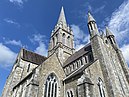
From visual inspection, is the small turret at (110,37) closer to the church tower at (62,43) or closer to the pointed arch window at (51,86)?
the church tower at (62,43)

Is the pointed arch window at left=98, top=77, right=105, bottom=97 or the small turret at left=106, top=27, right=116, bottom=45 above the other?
the small turret at left=106, top=27, right=116, bottom=45

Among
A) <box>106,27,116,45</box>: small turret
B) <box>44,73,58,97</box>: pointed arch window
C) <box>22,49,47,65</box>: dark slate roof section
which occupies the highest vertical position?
<box>106,27,116,45</box>: small turret

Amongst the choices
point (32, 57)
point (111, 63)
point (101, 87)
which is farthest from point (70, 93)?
point (32, 57)

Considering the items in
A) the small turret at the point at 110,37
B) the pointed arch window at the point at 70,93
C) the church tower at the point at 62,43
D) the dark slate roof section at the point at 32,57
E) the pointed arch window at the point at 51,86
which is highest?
the church tower at the point at 62,43

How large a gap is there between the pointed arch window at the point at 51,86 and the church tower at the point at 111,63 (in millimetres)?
6708

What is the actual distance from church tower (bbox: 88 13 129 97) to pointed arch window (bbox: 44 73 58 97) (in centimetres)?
671

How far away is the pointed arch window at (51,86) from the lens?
1656cm

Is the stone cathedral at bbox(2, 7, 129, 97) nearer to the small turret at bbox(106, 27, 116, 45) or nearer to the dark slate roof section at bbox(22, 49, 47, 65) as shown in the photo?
the small turret at bbox(106, 27, 116, 45)

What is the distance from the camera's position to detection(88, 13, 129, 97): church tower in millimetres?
15667

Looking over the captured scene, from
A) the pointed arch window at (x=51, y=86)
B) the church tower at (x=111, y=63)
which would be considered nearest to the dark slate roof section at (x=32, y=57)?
the pointed arch window at (x=51, y=86)

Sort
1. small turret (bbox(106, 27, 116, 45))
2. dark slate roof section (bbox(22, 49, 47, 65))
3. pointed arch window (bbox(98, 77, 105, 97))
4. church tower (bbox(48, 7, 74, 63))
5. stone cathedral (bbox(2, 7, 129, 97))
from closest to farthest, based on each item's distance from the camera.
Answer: stone cathedral (bbox(2, 7, 129, 97)) < pointed arch window (bbox(98, 77, 105, 97)) < small turret (bbox(106, 27, 116, 45)) < dark slate roof section (bbox(22, 49, 47, 65)) < church tower (bbox(48, 7, 74, 63))

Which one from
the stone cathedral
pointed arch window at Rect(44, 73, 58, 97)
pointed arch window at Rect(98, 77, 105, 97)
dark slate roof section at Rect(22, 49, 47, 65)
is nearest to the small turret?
the stone cathedral

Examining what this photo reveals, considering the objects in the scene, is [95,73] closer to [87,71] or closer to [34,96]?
[87,71]

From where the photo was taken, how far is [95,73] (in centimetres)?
1650
